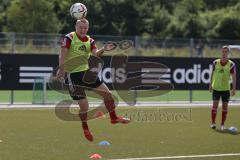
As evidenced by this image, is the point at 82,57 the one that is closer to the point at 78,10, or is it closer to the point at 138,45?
the point at 78,10

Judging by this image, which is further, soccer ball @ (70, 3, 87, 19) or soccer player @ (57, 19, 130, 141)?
soccer player @ (57, 19, 130, 141)

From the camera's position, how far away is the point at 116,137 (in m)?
15.6

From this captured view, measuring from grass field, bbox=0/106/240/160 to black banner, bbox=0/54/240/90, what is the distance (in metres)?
3.11

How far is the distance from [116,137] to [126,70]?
11239mm

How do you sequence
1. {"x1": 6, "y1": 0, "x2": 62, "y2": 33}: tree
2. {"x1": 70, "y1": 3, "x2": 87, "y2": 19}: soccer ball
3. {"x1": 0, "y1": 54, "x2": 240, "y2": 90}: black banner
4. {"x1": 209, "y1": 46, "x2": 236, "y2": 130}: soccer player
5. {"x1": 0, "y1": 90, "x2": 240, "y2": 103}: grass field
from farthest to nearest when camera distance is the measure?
{"x1": 6, "y1": 0, "x2": 62, "y2": 33}: tree
{"x1": 0, "y1": 90, "x2": 240, "y2": 103}: grass field
{"x1": 0, "y1": 54, "x2": 240, "y2": 90}: black banner
{"x1": 209, "y1": 46, "x2": 236, "y2": 130}: soccer player
{"x1": 70, "y1": 3, "x2": 87, "y2": 19}: soccer ball

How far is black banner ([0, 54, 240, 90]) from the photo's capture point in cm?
2519

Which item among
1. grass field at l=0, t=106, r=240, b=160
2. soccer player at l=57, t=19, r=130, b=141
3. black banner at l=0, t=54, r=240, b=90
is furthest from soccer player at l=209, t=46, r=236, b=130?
black banner at l=0, t=54, r=240, b=90

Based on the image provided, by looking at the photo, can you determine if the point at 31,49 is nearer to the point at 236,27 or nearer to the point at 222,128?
the point at 222,128

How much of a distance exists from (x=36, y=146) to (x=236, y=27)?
52.9m

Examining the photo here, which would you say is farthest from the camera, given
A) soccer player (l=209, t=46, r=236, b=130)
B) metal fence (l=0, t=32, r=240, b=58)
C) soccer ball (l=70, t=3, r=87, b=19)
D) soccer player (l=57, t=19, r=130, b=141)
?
metal fence (l=0, t=32, r=240, b=58)

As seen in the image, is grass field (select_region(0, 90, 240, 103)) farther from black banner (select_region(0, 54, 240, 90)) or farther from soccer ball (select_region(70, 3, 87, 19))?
soccer ball (select_region(70, 3, 87, 19))

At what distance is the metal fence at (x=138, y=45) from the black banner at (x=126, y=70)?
2.39 m

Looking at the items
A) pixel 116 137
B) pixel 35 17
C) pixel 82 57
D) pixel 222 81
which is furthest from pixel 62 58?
pixel 35 17

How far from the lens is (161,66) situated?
27797mm
